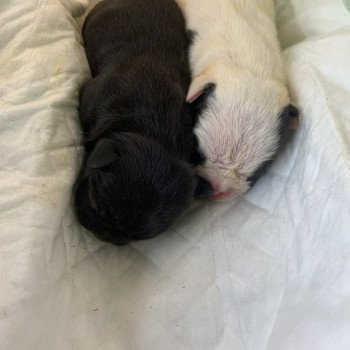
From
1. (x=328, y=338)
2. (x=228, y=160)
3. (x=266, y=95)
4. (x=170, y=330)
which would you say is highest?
(x=266, y=95)

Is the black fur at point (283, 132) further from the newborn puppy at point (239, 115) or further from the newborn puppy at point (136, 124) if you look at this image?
the newborn puppy at point (136, 124)

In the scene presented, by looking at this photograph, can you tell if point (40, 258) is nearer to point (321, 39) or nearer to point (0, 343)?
point (0, 343)

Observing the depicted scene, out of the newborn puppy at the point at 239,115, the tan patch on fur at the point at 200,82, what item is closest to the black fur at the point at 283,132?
the newborn puppy at the point at 239,115

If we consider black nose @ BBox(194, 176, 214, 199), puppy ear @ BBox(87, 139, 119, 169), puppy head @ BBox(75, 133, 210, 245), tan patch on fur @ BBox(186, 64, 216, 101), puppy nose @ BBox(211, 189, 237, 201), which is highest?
tan patch on fur @ BBox(186, 64, 216, 101)

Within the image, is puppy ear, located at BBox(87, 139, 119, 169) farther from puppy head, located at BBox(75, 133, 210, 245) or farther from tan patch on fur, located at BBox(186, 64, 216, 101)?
tan patch on fur, located at BBox(186, 64, 216, 101)

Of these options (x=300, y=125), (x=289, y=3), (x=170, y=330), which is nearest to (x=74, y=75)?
(x=300, y=125)

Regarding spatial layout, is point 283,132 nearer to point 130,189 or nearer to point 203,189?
point 203,189

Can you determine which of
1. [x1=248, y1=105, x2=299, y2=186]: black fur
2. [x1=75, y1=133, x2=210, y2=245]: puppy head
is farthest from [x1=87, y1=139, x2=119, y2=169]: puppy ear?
[x1=248, y1=105, x2=299, y2=186]: black fur

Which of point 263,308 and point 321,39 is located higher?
point 321,39
